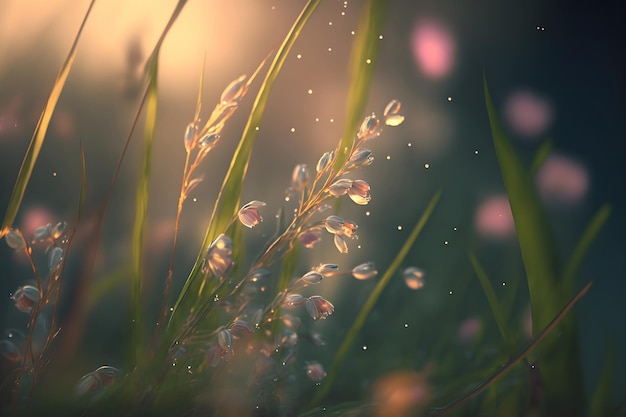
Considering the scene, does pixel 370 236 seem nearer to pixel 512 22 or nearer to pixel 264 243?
pixel 264 243

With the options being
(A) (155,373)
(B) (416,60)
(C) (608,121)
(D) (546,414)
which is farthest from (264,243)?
(C) (608,121)

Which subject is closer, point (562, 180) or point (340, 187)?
point (340, 187)

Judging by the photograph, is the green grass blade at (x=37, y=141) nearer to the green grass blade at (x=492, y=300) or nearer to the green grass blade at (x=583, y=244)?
the green grass blade at (x=492, y=300)

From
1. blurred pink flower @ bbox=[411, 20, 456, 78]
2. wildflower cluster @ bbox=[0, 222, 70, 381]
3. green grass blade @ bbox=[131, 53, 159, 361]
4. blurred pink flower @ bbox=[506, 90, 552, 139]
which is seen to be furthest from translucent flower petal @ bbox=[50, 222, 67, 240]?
blurred pink flower @ bbox=[506, 90, 552, 139]

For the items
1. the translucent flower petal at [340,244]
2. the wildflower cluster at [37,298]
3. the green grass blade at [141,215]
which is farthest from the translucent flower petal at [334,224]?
the wildflower cluster at [37,298]

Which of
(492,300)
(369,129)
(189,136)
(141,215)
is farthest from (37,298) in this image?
(492,300)

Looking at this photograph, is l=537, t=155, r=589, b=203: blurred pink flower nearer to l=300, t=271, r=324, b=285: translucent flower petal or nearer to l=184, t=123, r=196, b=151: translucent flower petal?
l=300, t=271, r=324, b=285: translucent flower petal

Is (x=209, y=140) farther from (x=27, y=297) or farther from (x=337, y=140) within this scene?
(x=27, y=297)
